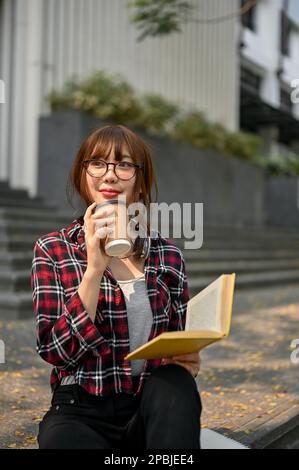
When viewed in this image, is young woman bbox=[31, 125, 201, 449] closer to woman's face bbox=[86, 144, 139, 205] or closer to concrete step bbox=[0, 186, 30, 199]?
woman's face bbox=[86, 144, 139, 205]

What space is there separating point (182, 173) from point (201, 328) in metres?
10.1

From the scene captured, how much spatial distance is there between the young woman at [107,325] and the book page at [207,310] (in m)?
0.16

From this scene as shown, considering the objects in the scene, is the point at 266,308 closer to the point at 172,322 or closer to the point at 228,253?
the point at 228,253

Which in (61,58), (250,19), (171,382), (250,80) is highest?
(250,19)

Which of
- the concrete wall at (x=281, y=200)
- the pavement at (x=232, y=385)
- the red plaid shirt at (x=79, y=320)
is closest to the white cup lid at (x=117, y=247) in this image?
the red plaid shirt at (x=79, y=320)

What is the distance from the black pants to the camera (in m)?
1.88

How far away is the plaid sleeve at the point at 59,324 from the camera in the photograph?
194 centimetres

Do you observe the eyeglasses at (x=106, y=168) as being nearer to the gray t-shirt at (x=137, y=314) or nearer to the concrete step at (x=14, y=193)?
the gray t-shirt at (x=137, y=314)

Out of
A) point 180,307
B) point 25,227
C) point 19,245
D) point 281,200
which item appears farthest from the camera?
point 281,200

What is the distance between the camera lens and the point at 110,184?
2119mm

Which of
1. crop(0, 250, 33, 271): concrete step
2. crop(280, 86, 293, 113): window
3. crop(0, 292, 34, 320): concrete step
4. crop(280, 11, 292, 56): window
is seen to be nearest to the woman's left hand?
crop(0, 292, 34, 320): concrete step

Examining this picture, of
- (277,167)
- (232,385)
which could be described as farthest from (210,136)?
(232,385)

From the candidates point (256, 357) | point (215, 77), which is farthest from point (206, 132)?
point (256, 357)

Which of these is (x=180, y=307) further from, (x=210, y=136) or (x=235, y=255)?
(x=210, y=136)
